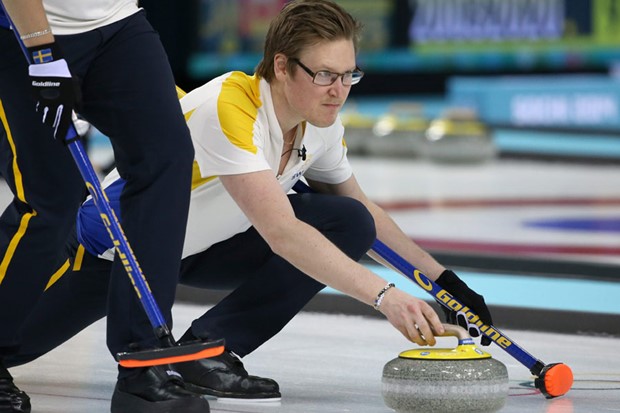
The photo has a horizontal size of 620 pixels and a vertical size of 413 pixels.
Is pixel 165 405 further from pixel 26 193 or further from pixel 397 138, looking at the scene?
pixel 397 138

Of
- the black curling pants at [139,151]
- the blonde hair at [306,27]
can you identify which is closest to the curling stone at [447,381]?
the black curling pants at [139,151]

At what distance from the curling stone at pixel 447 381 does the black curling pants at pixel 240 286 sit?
392 mm

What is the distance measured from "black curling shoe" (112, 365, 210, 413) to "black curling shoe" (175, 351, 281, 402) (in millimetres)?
318

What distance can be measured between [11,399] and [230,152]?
24.1 inches

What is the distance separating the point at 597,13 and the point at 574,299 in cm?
857

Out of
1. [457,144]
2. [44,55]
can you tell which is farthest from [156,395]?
[457,144]

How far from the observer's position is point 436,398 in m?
2.24

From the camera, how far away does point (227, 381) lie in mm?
2551

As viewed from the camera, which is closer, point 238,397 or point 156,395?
point 156,395

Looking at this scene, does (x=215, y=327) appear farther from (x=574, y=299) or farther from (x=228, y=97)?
(x=574, y=299)

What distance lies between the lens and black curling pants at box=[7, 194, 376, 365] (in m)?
2.62

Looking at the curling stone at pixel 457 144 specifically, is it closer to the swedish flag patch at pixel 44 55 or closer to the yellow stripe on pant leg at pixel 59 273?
the yellow stripe on pant leg at pixel 59 273

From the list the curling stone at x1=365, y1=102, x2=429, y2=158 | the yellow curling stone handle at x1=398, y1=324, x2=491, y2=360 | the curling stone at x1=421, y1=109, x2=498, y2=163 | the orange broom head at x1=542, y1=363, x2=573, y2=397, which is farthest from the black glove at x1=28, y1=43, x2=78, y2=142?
the curling stone at x1=365, y1=102, x2=429, y2=158

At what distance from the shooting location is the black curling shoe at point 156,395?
7.13 ft
